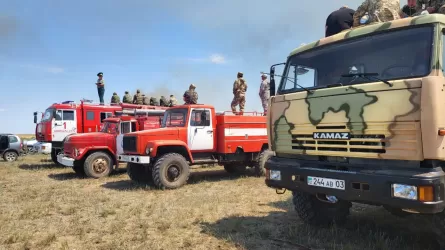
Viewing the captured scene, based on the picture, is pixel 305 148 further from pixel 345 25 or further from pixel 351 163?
pixel 345 25

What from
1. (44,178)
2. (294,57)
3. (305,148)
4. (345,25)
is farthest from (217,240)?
(44,178)

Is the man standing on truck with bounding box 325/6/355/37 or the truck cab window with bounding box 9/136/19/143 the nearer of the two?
the man standing on truck with bounding box 325/6/355/37

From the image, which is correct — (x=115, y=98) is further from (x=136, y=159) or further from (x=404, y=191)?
(x=404, y=191)

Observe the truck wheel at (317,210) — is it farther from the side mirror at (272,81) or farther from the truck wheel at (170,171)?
the truck wheel at (170,171)

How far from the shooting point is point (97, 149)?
10.8m

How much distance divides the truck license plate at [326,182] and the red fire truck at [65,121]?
12.0m

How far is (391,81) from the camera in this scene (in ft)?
11.2

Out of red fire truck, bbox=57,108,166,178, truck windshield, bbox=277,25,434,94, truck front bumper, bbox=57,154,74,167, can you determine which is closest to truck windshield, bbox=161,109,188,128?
red fire truck, bbox=57,108,166,178

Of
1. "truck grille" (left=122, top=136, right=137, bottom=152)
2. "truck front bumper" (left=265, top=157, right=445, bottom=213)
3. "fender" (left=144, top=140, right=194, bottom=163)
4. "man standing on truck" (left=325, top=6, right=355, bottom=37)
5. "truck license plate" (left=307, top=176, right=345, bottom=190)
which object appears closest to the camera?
"truck front bumper" (left=265, top=157, right=445, bottom=213)

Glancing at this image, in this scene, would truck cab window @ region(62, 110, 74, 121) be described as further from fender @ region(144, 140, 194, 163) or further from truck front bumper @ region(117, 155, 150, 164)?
fender @ region(144, 140, 194, 163)

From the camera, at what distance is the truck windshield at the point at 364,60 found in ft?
11.1

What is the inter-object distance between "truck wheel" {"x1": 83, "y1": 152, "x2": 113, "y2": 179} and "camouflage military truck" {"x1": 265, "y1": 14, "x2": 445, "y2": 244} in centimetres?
739

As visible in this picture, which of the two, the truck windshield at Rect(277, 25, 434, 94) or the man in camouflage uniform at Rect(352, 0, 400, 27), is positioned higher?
the man in camouflage uniform at Rect(352, 0, 400, 27)

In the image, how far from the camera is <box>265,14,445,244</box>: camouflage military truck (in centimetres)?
311
